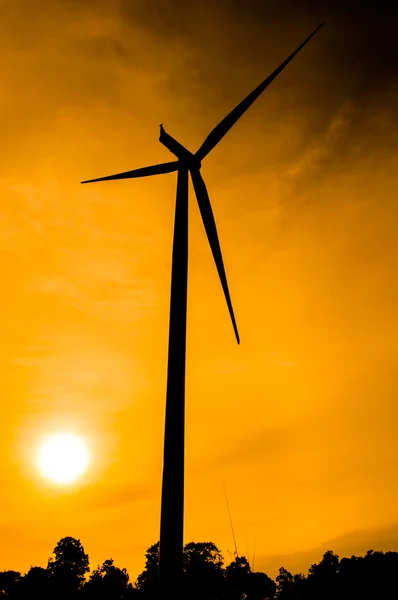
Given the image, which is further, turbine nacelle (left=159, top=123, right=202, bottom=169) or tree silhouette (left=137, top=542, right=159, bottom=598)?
tree silhouette (left=137, top=542, right=159, bottom=598)

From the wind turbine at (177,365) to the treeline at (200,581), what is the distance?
113m

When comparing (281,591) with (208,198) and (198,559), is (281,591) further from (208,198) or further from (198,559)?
(208,198)

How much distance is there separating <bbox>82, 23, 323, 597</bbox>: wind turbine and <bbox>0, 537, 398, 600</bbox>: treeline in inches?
4434

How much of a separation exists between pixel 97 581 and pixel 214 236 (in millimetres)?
148972

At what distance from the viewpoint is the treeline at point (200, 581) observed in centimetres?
12862

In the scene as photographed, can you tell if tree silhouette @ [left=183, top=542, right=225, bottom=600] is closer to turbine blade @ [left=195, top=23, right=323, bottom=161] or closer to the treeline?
the treeline

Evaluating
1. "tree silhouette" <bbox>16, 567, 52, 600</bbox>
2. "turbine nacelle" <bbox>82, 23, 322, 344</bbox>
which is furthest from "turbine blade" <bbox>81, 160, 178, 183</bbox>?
"tree silhouette" <bbox>16, 567, 52, 600</bbox>

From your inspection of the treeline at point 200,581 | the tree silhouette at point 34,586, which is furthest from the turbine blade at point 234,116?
the tree silhouette at point 34,586

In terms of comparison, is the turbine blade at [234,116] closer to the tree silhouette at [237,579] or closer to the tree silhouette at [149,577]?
the tree silhouette at [149,577]

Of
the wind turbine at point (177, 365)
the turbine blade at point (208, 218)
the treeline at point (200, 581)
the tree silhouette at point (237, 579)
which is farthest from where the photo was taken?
the tree silhouette at point (237, 579)

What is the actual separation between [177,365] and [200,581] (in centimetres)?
15412

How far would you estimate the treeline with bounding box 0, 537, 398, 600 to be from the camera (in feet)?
422

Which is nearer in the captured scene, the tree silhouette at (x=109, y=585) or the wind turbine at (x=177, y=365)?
the wind turbine at (x=177, y=365)

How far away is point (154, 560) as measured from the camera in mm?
170750
